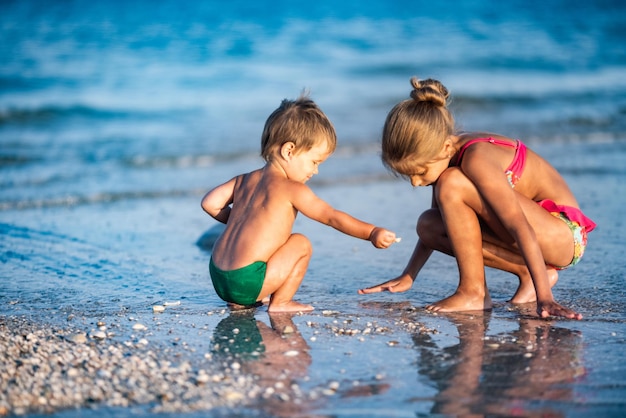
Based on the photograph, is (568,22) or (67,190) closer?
(67,190)

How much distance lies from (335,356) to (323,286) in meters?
1.25

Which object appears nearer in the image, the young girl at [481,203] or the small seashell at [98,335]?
the small seashell at [98,335]

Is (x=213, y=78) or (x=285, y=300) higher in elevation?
(x=213, y=78)

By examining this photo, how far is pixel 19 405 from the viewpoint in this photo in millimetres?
2787

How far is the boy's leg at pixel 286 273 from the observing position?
387cm

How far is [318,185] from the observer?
7.69 m

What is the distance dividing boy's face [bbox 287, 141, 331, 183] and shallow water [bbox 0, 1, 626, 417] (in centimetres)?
67

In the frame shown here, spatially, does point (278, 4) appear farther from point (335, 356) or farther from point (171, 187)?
point (335, 356)

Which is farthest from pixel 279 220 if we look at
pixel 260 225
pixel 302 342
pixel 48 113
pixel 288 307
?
pixel 48 113

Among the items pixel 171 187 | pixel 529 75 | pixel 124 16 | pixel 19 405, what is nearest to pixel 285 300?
pixel 19 405

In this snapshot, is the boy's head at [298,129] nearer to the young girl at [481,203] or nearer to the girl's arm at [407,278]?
the young girl at [481,203]

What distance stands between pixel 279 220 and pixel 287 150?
1.11 ft

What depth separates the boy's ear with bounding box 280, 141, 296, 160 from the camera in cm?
391

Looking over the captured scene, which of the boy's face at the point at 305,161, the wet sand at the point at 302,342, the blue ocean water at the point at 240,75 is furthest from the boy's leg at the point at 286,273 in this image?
the blue ocean water at the point at 240,75
